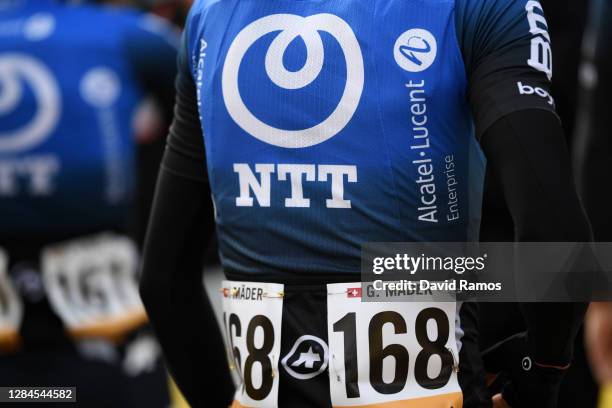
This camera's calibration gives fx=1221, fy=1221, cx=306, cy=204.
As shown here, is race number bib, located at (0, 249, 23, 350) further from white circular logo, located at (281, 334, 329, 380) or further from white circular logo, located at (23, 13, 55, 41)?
white circular logo, located at (281, 334, 329, 380)

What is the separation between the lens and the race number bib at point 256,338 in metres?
2.94

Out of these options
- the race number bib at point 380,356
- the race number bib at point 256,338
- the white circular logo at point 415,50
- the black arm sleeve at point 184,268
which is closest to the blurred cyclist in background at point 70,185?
the black arm sleeve at point 184,268

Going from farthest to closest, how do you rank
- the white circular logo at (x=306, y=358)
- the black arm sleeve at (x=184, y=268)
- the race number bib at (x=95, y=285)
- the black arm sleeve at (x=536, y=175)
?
the race number bib at (x=95, y=285) → the black arm sleeve at (x=184, y=268) → the white circular logo at (x=306, y=358) → the black arm sleeve at (x=536, y=175)

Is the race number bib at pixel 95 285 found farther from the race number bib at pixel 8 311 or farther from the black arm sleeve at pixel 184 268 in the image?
the black arm sleeve at pixel 184 268

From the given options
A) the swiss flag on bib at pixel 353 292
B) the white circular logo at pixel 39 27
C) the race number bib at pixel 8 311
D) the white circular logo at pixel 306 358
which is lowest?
the race number bib at pixel 8 311

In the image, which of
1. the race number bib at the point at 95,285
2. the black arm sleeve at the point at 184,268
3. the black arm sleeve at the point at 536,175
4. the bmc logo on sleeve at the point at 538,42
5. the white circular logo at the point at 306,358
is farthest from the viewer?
the race number bib at the point at 95,285

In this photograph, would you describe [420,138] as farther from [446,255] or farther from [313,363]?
[313,363]

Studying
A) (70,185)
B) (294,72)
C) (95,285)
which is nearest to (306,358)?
(294,72)

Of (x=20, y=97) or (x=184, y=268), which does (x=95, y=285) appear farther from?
(x=184, y=268)

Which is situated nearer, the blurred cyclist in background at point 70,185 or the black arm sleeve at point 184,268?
the black arm sleeve at point 184,268

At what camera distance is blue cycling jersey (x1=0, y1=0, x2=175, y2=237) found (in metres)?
4.34

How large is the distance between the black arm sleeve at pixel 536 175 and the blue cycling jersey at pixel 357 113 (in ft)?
0.13

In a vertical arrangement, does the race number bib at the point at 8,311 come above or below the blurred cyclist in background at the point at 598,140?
below

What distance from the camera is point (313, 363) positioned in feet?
9.52
